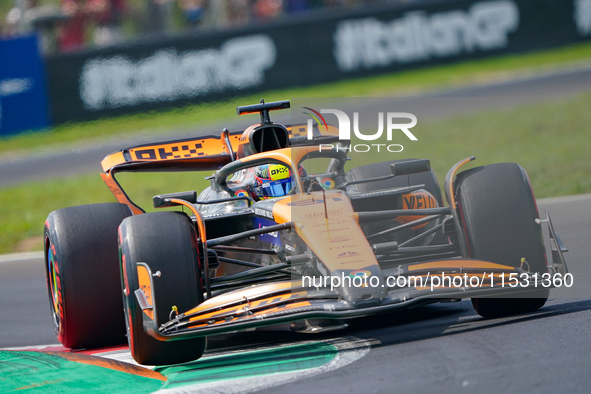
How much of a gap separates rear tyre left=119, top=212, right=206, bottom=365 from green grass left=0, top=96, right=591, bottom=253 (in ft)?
18.9

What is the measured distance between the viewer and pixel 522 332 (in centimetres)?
455

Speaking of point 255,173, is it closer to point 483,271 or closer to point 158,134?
point 483,271

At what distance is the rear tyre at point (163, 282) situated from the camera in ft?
15.3

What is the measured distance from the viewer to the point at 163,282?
4648 millimetres

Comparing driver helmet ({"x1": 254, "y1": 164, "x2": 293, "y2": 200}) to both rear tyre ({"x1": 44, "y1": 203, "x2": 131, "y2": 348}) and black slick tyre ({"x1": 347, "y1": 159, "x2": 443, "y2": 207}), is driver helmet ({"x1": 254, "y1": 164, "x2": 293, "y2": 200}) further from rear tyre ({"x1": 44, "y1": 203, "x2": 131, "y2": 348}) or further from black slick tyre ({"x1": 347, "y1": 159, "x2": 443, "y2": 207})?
rear tyre ({"x1": 44, "y1": 203, "x2": 131, "y2": 348})

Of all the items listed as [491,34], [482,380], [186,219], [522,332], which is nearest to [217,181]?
[186,219]

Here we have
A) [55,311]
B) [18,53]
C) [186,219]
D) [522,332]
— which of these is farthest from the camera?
[18,53]

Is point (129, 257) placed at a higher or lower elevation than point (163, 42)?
lower

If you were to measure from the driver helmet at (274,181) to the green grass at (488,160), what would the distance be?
4.66 metres

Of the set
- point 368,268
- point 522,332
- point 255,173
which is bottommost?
point 522,332

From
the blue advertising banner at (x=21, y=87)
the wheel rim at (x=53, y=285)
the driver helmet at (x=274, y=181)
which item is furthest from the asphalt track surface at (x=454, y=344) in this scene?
the blue advertising banner at (x=21, y=87)

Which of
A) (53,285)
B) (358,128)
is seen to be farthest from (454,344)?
(53,285)

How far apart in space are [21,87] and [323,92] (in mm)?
5364

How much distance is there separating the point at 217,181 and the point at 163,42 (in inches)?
423
